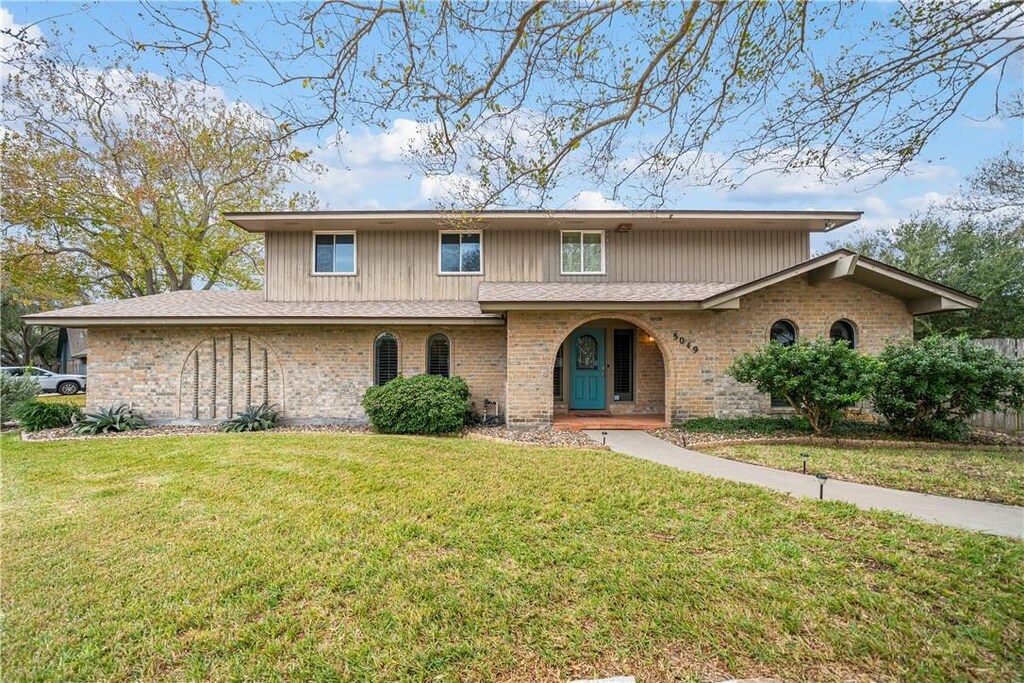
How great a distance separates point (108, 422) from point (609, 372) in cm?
1240

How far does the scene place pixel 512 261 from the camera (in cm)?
1205

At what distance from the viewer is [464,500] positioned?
4.95m

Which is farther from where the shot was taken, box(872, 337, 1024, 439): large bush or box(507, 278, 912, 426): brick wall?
box(507, 278, 912, 426): brick wall

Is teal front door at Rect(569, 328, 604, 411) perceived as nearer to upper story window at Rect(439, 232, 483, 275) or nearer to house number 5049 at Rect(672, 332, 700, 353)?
house number 5049 at Rect(672, 332, 700, 353)

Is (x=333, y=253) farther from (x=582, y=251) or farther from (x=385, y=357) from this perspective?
(x=582, y=251)

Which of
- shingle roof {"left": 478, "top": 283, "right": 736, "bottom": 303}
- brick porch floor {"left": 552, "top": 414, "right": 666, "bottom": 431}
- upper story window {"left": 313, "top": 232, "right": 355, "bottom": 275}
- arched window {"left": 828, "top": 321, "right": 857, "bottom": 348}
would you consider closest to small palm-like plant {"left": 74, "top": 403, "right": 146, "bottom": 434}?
upper story window {"left": 313, "top": 232, "right": 355, "bottom": 275}

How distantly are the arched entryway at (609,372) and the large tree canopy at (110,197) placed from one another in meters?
12.6

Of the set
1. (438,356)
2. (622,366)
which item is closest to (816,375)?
(622,366)

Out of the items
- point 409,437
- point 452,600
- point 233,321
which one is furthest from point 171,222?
point 452,600

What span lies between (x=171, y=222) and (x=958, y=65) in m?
24.7

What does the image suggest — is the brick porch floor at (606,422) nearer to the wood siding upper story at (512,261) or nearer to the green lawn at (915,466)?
the green lawn at (915,466)

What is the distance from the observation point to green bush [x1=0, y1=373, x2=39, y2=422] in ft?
35.7

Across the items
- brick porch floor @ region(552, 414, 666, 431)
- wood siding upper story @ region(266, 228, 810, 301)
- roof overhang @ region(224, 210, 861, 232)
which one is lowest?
brick porch floor @ region(552, 414, 666, 431)

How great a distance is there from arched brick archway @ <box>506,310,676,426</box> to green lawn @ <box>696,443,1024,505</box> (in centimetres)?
276
